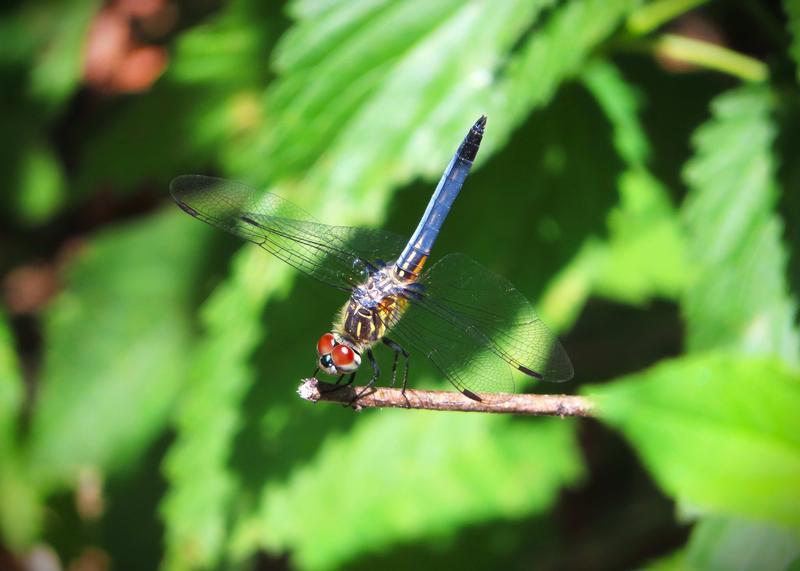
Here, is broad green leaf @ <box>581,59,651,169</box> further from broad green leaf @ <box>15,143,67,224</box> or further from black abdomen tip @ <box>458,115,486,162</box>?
broad green leaf @ <box>15,143,67,224</box>

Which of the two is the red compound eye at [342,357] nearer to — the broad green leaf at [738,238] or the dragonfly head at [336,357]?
the dragonfly head at [336,357]

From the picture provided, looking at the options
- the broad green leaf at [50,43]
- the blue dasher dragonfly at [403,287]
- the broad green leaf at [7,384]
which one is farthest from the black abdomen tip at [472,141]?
the broad green leaf at [50,43]

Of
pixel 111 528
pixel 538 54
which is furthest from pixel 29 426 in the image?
pixel 538 54

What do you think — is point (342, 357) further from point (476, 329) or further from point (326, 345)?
point (476, 329)

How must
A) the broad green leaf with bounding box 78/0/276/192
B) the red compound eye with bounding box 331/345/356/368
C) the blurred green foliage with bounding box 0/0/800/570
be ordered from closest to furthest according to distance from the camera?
the blurred green foliage with bounding box 0/0/800/570 → the red compound eye with bounding box 331/345/356/368 → the broad green leaf with bounding box 78/0/276/192

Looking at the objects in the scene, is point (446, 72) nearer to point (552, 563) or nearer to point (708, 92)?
point (708, 92)

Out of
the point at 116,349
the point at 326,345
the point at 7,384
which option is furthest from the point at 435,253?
the point at 7,384

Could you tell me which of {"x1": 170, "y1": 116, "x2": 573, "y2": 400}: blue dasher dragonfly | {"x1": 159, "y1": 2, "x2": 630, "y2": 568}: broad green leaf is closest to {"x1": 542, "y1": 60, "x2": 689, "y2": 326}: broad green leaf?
{"x1": 170, "y1": 116, "x2": 573, "y2": 400}: blue dasher dragonfly
